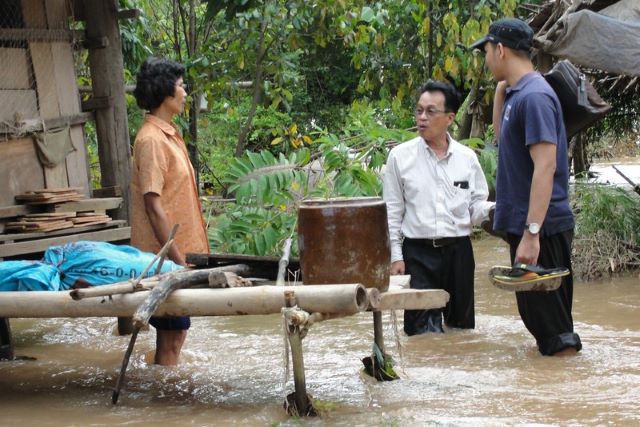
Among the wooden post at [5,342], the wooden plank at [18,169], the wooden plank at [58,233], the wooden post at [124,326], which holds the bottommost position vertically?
the wooden post at [124,326]

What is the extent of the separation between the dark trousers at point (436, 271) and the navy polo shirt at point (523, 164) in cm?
77

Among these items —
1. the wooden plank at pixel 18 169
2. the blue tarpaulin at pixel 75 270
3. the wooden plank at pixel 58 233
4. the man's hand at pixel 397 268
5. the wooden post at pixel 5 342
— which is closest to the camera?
the blue tarpaulin at pixel 75 270

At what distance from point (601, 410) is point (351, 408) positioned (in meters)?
1.18

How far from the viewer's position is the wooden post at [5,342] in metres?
6.18

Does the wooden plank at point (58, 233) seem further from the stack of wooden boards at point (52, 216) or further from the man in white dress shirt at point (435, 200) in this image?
the man in white dress shirt at point (435, 200)

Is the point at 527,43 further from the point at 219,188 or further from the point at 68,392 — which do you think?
the point at 219,188

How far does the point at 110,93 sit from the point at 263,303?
4.04 meters

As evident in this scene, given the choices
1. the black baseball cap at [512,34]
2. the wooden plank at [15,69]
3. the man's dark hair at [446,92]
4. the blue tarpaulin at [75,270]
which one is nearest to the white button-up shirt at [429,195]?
the man's dark hair at [446,92]

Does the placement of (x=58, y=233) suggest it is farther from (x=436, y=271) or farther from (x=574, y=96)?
(x=574, y=96)

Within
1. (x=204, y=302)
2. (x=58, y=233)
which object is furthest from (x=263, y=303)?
(x=58, y=233)

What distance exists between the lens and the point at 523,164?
5148 millimetres

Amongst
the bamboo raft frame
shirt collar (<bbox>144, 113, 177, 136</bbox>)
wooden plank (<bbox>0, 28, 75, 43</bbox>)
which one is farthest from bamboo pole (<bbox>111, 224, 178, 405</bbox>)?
wooden plank (<bbox>0, 28, 75, 43</bbox>)

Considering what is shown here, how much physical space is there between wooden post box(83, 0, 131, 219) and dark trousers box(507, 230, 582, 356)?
12.0ft

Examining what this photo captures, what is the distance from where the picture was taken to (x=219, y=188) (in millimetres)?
16156
